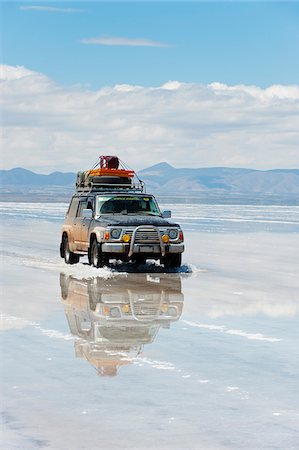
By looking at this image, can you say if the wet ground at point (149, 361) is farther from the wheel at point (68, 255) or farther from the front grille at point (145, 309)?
the wheel at point (68, 255)

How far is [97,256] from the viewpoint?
2164 centimetres

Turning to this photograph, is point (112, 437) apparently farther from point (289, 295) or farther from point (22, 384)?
point (289, 295)

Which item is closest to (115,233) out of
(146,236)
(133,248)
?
(133,248)

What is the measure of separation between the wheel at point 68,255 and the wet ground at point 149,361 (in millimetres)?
3235

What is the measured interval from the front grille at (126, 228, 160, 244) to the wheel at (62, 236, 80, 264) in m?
2.97

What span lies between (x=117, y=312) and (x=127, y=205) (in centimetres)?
970

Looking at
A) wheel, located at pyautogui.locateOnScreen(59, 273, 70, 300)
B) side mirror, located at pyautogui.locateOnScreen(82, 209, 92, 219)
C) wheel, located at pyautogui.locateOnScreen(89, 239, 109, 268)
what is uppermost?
side mirror, located at pyautogui.locateOnScreen(82, 209, 92, 219)

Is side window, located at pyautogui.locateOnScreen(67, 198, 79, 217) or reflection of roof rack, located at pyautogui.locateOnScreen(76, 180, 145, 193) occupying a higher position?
reflection of roof rack, located at pyautogui.locateOnScreen(76, 180, 145, 193)

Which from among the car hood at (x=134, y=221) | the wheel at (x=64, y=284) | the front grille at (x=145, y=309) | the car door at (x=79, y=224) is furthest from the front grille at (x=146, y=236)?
the front grille at (x=145, y=309)

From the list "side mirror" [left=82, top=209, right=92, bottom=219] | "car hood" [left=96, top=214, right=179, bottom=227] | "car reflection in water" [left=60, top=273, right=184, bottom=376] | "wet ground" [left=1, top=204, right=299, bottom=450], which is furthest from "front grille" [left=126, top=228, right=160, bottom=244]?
"side mirror" [left=82, top=209, right=92, bottom=219]

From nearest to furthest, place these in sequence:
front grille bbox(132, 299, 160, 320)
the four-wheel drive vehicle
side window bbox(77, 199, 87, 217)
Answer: front grille bbox(132, 299, 160, 320), the four-wheel drive vehicle, side window bbox(77, 199, 87, 217)

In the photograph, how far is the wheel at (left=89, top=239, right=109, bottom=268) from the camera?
21.5 m

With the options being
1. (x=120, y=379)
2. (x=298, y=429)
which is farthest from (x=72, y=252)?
(x=298, y=429)

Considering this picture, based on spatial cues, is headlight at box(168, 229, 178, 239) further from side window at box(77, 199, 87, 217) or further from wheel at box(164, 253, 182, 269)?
side window at box(77, 199, 87, 217)
